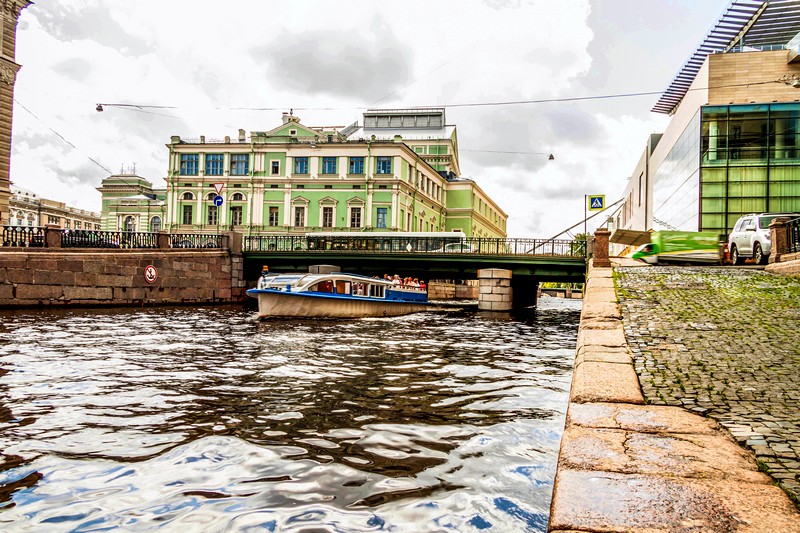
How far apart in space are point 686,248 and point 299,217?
136ft

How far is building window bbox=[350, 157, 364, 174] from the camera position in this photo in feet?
187

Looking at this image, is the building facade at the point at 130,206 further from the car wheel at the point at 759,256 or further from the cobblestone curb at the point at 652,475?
the cobblestone curb at the point at 652,475

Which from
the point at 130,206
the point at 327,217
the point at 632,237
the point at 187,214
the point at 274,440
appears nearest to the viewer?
the point at 274,440

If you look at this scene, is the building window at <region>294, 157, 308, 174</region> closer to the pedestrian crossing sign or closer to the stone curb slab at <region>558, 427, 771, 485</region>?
the pedestrian crossing sign

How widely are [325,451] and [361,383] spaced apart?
3588 millimetres

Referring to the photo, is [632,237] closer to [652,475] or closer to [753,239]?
[753,239]

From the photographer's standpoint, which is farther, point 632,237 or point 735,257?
point 632,237

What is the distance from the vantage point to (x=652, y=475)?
3.74 m

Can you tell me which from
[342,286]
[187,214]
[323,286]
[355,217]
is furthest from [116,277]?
[187,214]

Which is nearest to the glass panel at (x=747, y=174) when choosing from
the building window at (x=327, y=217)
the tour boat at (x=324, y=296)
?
the tour boat at (x=324, y=296)

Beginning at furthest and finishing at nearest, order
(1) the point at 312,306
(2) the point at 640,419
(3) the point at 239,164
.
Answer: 1. (3) the point at 239,164
2. (1) the point at 312,306
3. (2) the point at 640,419

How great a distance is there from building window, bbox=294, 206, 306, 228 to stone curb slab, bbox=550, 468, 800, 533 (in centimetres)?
5473

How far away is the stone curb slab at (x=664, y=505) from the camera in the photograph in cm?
303

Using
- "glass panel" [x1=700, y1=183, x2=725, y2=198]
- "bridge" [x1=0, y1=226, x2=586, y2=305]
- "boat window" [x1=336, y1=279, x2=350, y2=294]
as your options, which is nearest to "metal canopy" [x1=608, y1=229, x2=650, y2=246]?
"bridge" [x1=0, y1=226, x2=586, y2=305]
